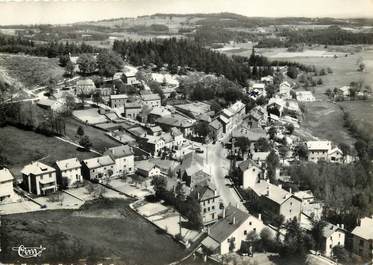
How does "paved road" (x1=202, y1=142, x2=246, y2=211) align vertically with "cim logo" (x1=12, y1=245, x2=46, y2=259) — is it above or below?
below

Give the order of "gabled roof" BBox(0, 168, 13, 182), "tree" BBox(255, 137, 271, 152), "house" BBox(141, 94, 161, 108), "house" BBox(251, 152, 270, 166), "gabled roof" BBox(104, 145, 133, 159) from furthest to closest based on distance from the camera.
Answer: "house" BBox(141, 94, 161, 108), "tree" BBox(255, 137, 271, 152), "house" BBox(251, 152, 270, 166), "gabled roof" BBox(104, 145, 133, 159), "gabled roof" BBox(0, 168, 13, 182)

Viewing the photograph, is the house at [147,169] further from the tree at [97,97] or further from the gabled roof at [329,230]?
the tree at [97,97]

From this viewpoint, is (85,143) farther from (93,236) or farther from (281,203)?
(281,203)

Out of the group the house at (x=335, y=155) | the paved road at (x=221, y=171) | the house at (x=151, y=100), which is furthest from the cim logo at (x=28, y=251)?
the house at (x=151, y=100)

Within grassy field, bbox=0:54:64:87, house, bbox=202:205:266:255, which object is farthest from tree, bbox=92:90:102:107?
house, bbox=202:205:266:255

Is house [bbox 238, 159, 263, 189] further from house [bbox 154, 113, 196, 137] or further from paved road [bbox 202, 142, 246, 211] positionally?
house [bbox 154, 113, 196, 137]

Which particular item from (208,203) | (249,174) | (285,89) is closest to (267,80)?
(285,89)

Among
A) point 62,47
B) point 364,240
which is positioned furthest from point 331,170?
point 62,47
